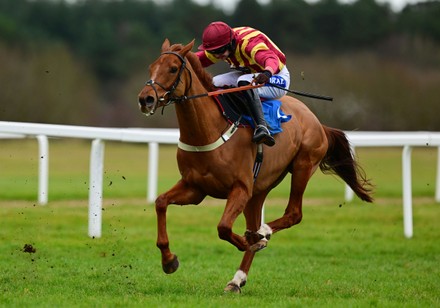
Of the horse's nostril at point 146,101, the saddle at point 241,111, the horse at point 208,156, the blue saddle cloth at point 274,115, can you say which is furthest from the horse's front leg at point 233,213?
the horse's nostril at point 146,101

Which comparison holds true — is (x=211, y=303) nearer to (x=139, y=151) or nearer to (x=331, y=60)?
(x=331, y=60)

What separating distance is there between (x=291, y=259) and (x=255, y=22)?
21049 millimetres

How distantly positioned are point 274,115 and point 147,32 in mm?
40288

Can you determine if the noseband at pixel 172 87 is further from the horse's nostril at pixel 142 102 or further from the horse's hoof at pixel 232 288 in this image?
the horse's hoof at pixel 232 288

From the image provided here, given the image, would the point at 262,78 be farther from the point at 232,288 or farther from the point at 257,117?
the point at 232,288

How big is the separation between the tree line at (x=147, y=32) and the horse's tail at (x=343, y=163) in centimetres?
978

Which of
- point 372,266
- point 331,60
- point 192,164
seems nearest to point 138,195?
point 372,266

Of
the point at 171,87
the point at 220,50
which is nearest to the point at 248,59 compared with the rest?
the point at 220,50

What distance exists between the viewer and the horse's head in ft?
19.4

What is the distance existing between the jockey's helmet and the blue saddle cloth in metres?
0.72

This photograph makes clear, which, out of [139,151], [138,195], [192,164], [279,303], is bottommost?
[139,151]

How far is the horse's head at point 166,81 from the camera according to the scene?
592 centimetres

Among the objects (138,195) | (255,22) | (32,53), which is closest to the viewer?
(138,195)

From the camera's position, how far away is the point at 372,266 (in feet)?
28.3
